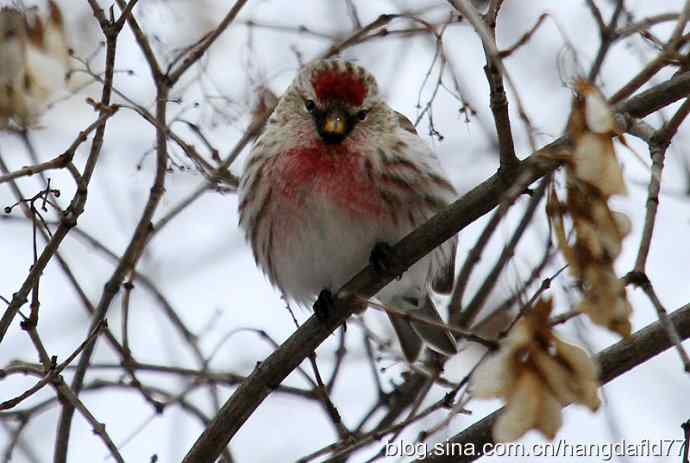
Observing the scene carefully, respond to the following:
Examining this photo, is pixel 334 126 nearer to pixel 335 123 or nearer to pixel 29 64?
pixel 335 123

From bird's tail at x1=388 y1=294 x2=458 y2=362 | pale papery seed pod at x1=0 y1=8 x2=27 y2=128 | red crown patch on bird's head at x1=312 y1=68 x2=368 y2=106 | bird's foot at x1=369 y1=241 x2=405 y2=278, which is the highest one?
red crown patch on bird's head at x1=312 y1=68 x2=368 y2=106

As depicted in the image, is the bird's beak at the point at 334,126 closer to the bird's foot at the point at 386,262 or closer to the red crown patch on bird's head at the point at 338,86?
the red crown patch on bird's head at the point at 338,86

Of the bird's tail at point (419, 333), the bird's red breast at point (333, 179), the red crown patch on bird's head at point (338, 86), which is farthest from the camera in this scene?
the bird's tail at point (419, 333)

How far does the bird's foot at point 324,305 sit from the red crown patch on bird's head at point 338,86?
2.72 feet

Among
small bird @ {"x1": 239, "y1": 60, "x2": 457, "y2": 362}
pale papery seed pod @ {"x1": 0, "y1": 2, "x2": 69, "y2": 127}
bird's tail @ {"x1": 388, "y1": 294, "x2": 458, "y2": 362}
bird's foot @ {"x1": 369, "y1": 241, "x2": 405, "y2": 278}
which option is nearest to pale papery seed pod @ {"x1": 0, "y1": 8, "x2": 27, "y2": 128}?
pale papery seed pod @ {"x1": 0, "y1": 2, "x2": 69, "y2": 127}

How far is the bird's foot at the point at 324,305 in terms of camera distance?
12.5ft

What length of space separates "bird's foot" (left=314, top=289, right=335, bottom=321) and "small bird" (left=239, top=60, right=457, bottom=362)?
2cm

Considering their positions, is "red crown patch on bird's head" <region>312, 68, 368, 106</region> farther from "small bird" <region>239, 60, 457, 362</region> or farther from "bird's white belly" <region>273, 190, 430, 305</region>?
"bird's white belly" <region>273, 190, 430, 305</region>

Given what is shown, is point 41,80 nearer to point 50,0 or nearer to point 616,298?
point 50,0

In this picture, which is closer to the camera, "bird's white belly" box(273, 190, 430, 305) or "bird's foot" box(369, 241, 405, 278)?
"bird's foot" box(369, 241, 405, 278)

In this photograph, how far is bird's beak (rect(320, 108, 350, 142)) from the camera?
4.31 m

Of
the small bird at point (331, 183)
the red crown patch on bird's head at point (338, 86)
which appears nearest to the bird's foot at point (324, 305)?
the small bird at point (331, 183)

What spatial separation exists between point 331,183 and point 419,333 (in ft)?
3.53

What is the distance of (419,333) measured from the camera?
4984mm
